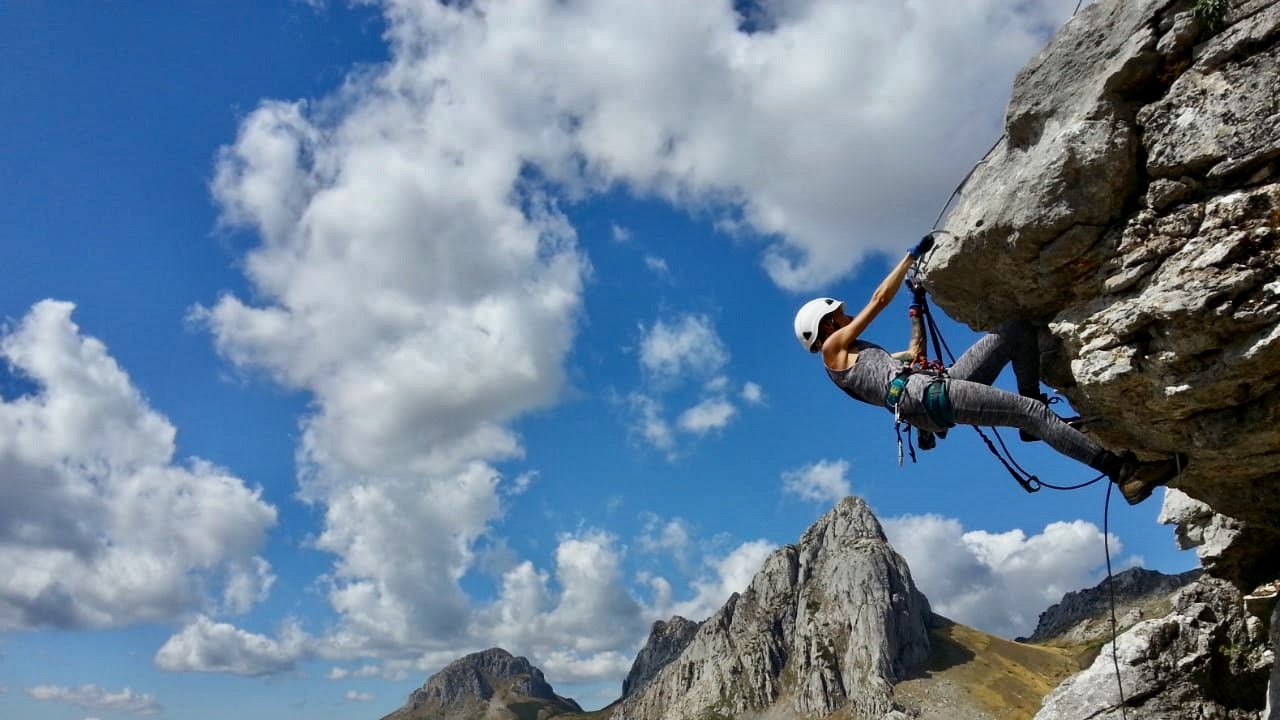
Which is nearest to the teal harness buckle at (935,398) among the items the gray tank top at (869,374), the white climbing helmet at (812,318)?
the gray tank top at (869,374)

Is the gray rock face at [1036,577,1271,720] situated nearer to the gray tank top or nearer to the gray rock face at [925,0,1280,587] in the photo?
the gray rock face at [925,0,1280,587]

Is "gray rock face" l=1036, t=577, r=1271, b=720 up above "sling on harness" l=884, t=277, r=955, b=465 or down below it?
below

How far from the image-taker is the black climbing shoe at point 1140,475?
11562 millimetres

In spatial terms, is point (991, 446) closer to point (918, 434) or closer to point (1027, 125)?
point (918, 434)

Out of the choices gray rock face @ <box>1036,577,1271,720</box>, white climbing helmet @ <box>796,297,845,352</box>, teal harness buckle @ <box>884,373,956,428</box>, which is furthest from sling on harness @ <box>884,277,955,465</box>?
gray rock face @ <box>1036,577,1271,720</box>

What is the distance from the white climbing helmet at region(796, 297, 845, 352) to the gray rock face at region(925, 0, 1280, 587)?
162cm

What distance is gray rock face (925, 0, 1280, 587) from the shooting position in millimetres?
9586

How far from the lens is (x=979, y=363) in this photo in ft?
40.1

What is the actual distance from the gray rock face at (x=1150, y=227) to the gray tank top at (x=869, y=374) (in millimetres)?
1599

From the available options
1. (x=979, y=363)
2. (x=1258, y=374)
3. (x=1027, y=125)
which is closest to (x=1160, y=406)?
(x=1258, y=374)

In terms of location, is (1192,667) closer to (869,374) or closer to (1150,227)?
(869,374)

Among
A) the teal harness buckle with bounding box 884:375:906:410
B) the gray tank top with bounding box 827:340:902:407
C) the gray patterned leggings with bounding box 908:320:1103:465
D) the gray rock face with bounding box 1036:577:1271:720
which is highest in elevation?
the gray tank top with bounding box 827:340:902:407

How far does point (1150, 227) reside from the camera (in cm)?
1052

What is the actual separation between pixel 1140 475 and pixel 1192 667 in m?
8.30
